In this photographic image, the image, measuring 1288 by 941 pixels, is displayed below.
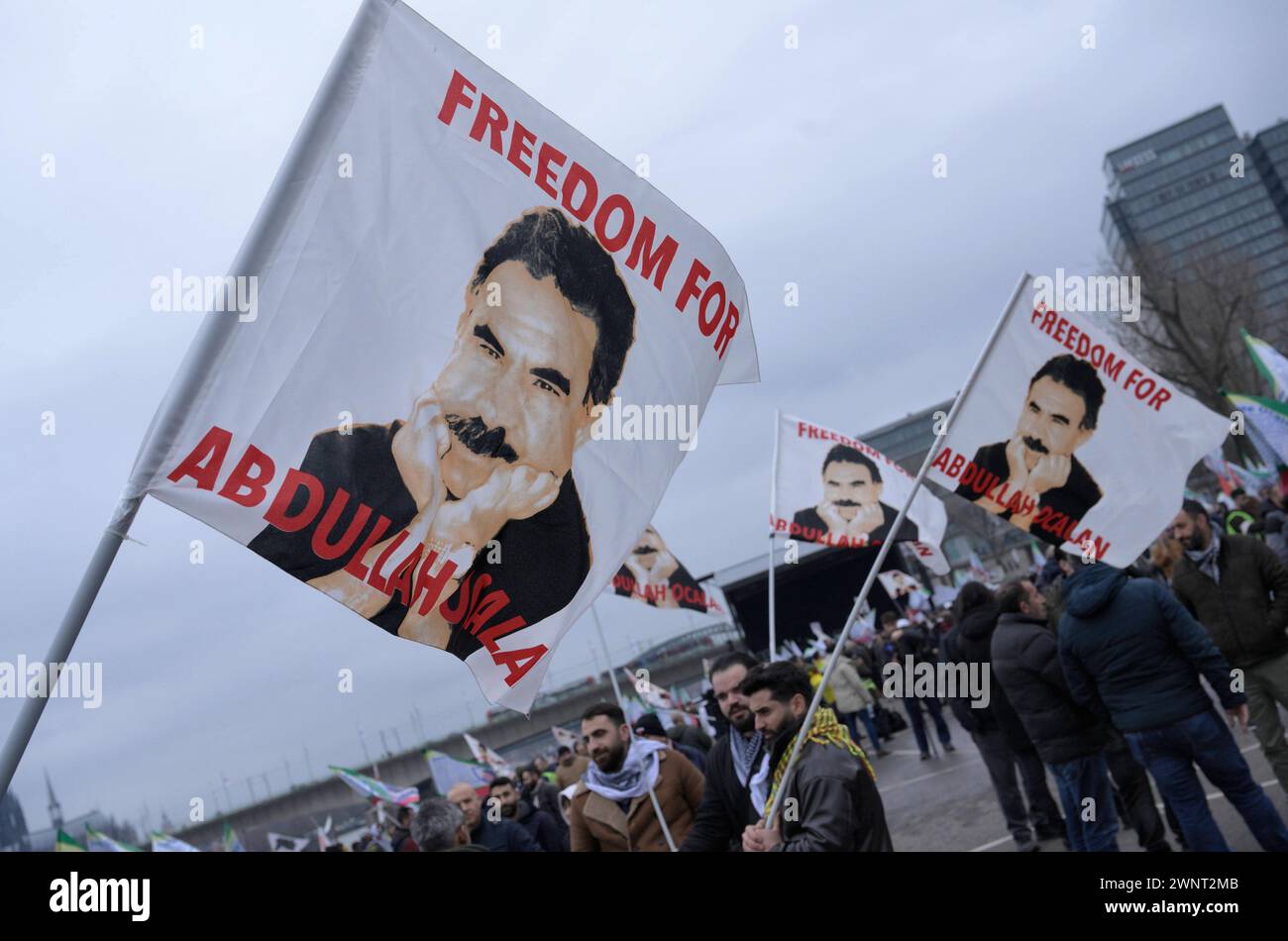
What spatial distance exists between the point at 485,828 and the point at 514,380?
3.65 meters

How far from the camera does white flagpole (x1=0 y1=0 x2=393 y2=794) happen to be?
2049 mm

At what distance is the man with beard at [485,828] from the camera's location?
594cm

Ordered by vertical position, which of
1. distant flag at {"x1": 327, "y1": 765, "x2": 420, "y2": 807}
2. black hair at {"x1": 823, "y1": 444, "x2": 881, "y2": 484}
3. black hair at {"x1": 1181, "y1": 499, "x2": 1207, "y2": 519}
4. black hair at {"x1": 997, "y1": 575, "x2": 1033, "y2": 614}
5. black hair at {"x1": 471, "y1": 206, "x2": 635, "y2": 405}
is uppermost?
black hair at {"x1": 823, "y1": 444, "x2": 881, "y2": 484}

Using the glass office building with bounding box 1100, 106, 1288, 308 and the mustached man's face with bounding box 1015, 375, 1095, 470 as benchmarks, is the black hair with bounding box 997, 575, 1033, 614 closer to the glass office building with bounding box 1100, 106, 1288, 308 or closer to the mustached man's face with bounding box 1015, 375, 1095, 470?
the mustached man's face with bounding box 1015, 375, 1095, 470

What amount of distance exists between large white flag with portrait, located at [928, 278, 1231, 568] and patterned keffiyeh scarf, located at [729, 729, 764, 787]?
2.14 m

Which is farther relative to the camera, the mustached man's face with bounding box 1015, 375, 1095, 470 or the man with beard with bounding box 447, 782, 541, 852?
the mustached man's face with bounding box 1015, 375, 1095, 470

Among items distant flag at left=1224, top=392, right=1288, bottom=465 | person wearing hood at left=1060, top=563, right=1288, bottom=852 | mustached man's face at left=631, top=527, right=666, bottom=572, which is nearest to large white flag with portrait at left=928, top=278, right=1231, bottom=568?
person wearing hood at left=1060, top=563, right=1288, bottom=852

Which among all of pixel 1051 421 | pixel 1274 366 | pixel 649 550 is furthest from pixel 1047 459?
pixel 1274 366

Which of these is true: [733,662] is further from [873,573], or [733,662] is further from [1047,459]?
[1047,459]

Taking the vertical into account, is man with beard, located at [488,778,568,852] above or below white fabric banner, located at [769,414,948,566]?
below

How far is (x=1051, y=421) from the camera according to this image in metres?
6.35

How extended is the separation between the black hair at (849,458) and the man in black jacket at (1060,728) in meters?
4.15
